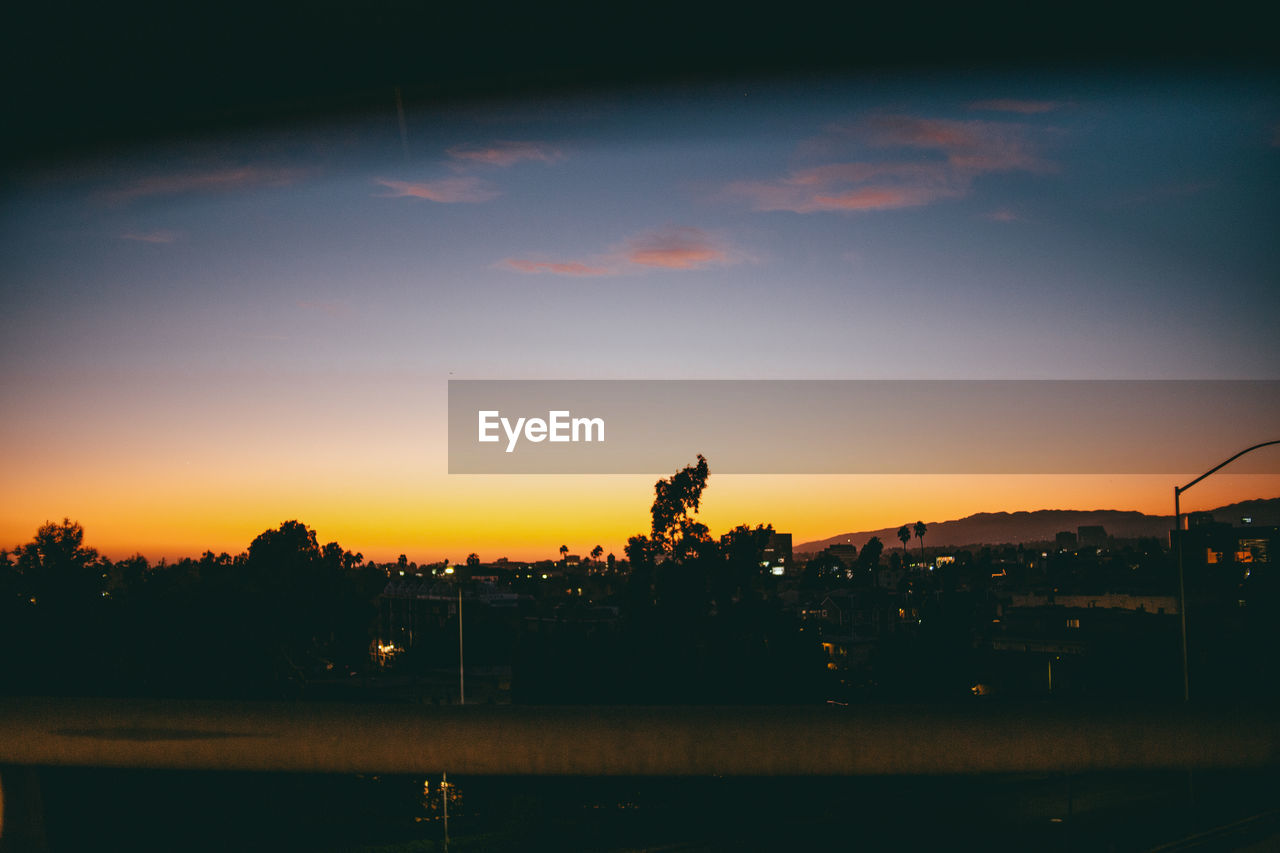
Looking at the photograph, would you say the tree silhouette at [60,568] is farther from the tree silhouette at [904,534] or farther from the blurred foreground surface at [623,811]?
the tree silhouette at [904,534]

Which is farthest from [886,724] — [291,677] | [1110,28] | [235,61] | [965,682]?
[965,682]

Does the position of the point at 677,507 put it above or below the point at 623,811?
above

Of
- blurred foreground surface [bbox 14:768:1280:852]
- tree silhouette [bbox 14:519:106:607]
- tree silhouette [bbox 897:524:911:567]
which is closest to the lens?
blurred foreground surface [bbox 14:768:1280:852]

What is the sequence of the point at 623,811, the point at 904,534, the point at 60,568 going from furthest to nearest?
the point at 904,534, the point at 60,568, the point at 623,811

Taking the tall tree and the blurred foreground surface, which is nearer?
the blurred foreground surface

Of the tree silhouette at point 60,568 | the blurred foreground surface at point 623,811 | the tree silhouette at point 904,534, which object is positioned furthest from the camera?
A: the tree silhouette at point 904,534

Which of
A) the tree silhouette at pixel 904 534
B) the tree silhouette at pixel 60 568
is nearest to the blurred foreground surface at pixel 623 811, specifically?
the tree silhouette at pixel 60 568

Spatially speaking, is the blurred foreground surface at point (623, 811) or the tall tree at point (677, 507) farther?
the tall tree at point (677, 507)

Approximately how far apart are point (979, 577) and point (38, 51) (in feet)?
227

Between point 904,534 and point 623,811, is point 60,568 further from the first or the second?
point 904,534

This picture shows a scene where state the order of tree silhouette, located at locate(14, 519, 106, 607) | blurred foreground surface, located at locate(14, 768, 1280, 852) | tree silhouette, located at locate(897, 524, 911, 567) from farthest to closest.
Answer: tree silhouette, located at locate(897, 524, 911, 567), tree silhouette, located at locate(14, 519, 106, 607), blurred foreground surface, located at locate(14, 768, 1280, 852)

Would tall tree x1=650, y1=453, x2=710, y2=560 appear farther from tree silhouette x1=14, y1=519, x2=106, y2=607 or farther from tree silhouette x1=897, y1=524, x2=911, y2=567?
tree silhouette x1=897, y1=524, x2=911, y2=567

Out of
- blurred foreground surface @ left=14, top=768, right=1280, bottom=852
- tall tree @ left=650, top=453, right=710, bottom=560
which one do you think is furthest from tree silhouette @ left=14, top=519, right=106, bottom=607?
tall tree @ left=650, top=453, right=710, bottom=560

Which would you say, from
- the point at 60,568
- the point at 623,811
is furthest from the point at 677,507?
the point at 60,568
